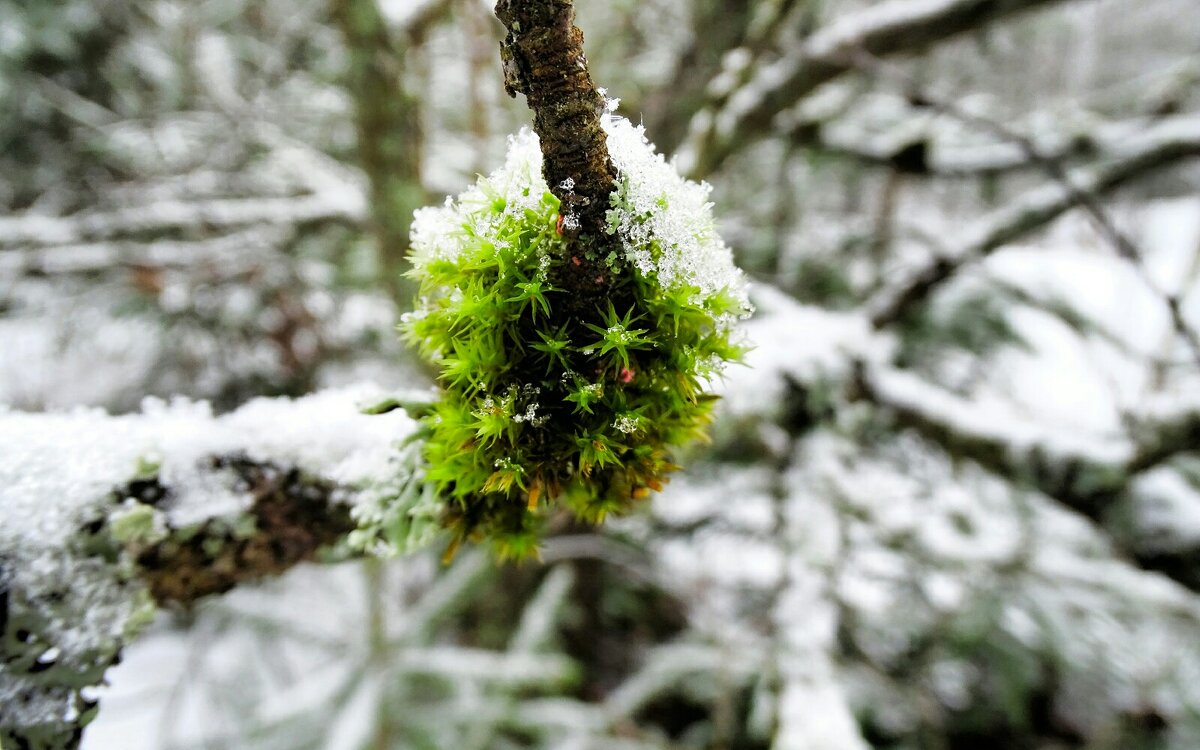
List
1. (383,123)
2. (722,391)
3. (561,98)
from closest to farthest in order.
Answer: (561,98) < (722,391) < (383,123)

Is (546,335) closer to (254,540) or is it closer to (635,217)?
(635,217)

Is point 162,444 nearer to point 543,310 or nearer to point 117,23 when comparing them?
point 543,310

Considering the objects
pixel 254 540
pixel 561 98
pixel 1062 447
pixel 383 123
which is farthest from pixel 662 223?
pixel 383 123

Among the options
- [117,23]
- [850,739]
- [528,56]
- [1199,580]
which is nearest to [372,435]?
[528,56]

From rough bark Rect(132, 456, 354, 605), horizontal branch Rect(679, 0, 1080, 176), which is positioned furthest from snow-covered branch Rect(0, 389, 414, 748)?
horizontal branch Rect(679, 0, 1080, 176)

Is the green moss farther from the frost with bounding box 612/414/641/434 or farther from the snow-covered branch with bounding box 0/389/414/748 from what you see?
the snow-covered branch with bounding box 0/389/414/748

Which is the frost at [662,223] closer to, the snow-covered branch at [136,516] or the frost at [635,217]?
the frost at [635,217]
